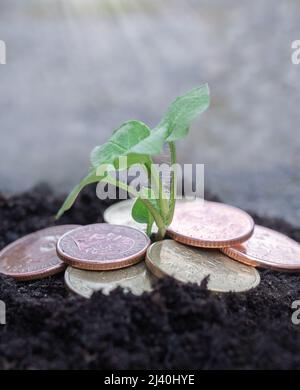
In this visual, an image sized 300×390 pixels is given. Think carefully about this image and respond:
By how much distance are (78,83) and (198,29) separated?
1892 millimetres

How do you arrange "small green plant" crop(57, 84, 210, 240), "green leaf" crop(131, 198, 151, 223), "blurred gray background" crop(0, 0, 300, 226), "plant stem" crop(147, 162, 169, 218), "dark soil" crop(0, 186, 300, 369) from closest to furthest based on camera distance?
"dark soil" crop(0, 186, 300, 369), "small green plant" crop(57, 84, 210, 240), "plant stem" crop(147, 162, 169, 218), "green leaf" crop(131, 198, 151, 223), "blurred gray background" crop(0, 0, 300, 226)

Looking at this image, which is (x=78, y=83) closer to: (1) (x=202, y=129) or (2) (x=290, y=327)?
(1) (x=202, y=129)

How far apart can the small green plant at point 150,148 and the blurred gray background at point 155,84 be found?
4.12 feet

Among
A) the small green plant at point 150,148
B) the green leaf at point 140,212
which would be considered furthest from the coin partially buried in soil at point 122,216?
the small green plant at point 150,148

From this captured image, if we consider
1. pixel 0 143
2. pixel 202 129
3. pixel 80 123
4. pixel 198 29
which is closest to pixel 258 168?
pixel 202 129

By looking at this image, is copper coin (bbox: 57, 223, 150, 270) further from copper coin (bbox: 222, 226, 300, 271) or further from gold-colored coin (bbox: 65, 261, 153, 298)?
copper coin (bbox: 222, 226, 300, 271)

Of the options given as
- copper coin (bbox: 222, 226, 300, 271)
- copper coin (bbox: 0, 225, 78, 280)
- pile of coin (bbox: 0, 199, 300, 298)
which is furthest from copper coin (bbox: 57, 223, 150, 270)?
copper coin (bbox: 222, 226, 300, 271)

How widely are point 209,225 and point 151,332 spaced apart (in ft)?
1.99

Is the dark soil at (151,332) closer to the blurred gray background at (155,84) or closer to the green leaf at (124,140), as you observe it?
the green leaf at (124,140)

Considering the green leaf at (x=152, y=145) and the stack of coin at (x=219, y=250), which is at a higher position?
the green leaf at (x=152, y=145)

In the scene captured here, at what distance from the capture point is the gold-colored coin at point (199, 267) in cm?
152

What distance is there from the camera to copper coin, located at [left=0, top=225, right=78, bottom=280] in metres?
1.70

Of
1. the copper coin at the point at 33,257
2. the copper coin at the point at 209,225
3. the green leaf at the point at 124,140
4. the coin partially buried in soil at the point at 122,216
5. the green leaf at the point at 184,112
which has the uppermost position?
the green leaf at the point at 184,112
